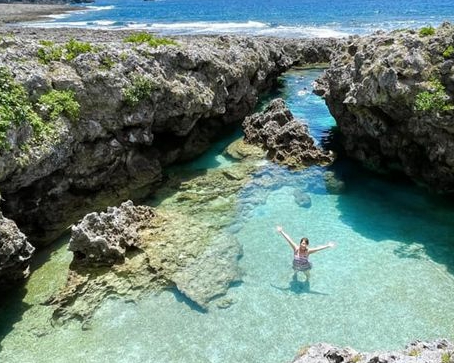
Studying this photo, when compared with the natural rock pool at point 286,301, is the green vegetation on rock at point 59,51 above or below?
above

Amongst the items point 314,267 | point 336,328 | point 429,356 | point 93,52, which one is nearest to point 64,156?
point 93,52

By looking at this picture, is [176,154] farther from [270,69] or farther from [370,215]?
[270,69]

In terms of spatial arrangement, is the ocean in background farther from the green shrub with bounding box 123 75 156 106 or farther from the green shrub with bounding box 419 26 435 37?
the green shrub with bounding box 123 75 156 106

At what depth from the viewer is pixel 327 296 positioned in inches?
637

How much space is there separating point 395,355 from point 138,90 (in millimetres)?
18441

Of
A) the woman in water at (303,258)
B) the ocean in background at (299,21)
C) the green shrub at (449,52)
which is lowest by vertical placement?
the woman in water at (303,258)

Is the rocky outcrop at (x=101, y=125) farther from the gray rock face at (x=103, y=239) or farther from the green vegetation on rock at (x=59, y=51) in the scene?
the gray rock face at (x=103, y=239)

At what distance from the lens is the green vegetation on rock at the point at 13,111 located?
1672 cm

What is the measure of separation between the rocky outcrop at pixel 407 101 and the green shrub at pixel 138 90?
11.3 m

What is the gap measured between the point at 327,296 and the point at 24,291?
11952 mm

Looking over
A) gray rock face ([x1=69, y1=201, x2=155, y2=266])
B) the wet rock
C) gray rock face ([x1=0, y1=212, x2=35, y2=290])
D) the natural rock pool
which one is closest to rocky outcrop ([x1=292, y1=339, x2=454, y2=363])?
the natural rock pool

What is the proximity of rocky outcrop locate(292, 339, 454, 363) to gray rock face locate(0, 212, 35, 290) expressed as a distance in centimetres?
1143

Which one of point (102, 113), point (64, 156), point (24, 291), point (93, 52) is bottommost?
point (24, 291)

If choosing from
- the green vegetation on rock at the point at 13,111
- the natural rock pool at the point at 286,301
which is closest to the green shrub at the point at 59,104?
the green vegetation on rock at the point at 13,111
